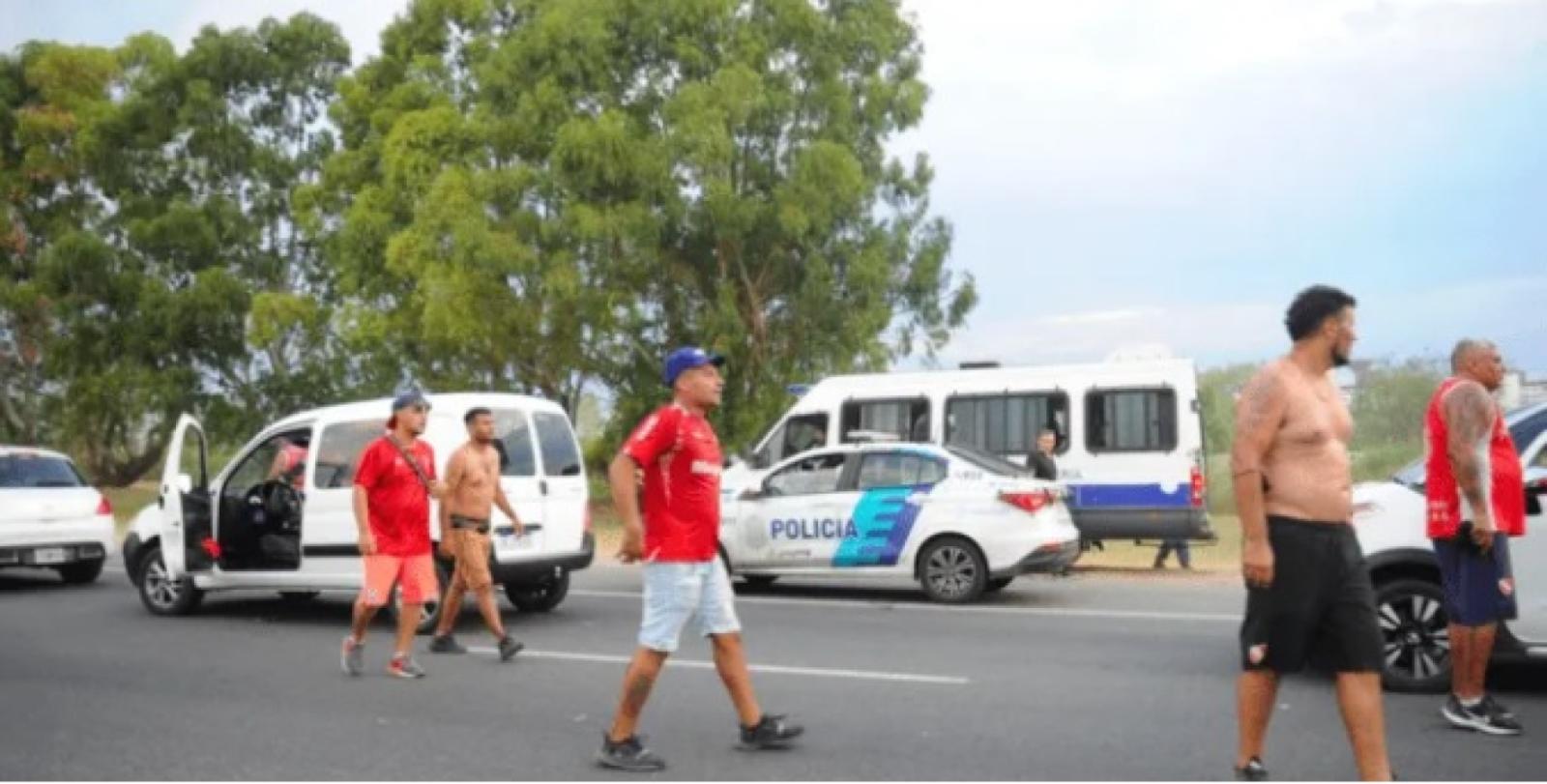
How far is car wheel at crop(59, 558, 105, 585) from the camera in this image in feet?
52.3

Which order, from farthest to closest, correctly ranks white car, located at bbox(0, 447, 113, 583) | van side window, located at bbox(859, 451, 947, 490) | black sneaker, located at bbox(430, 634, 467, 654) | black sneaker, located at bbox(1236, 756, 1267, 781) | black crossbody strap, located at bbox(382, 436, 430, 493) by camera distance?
white car, located at bbox(0, 447, 113, 583)
van side window, located at bbox(859, 451, 947, 490)
black sneaker, located at bbox(430, 634, 467, 654)
black crossbody strap, located at bbox(382, 436, 430, 493)
black sneaker, located at bbox(1236, 756, 1267, 781)

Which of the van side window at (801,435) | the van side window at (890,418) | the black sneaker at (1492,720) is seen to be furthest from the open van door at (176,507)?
the black sneaker at (1492,720)

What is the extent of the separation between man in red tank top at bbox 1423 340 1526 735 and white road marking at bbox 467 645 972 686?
2.81 m

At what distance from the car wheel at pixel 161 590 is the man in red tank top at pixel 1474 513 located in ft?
32.7

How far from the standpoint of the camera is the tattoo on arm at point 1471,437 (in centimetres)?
676

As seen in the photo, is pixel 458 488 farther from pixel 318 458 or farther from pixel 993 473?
pixel 993 473

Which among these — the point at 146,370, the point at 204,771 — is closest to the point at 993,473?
the point at 204,771

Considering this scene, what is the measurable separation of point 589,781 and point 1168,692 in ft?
12.0

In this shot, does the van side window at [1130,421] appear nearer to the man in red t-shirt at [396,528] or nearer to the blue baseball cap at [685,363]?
the man in red t-shirt at [396,528]

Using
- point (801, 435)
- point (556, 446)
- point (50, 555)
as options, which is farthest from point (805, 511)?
point (50, 555)

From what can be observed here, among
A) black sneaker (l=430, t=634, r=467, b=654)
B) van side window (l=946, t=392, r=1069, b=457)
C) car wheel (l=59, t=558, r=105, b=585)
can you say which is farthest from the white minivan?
van side window (l=946, t=392, r=1069, b=457)

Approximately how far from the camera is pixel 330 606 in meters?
13.3

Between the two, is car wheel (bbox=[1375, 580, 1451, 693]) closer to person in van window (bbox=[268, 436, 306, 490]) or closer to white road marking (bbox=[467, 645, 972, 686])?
white road marking (bbox=[467, 645, 972, 686])

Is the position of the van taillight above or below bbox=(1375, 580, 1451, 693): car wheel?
above
